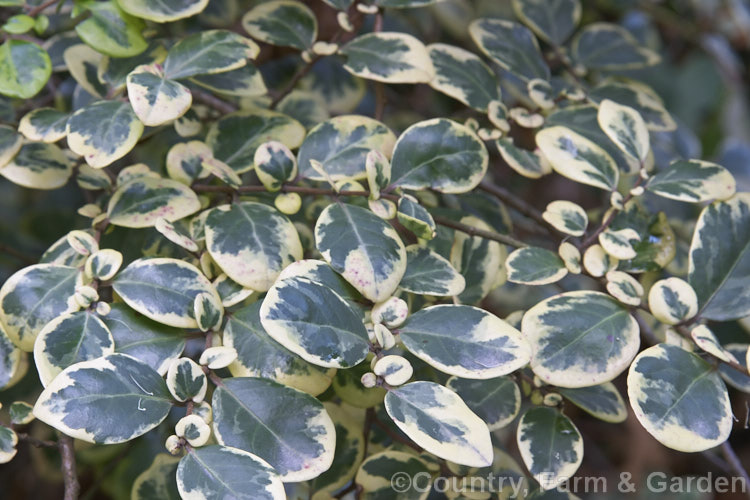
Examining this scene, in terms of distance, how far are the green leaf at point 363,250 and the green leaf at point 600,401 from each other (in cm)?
26

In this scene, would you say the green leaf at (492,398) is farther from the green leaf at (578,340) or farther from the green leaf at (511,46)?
the green leaf at (511,46)

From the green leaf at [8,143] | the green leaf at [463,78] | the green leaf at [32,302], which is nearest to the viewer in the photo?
the green leaf at [32,302]

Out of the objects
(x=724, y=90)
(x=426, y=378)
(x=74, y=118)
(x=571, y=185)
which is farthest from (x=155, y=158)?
(x=724, y=90)

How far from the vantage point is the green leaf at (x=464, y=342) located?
1.97 ft

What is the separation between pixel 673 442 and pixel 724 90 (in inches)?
73.1

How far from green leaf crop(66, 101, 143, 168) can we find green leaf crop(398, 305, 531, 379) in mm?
334

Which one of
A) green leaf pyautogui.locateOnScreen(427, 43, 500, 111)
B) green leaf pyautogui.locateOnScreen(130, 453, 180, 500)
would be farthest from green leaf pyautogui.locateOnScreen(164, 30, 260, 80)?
green leaf pyautogui.locateOnScreen(130, 453, 180, 500)

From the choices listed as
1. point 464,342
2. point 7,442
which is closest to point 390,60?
point 464,342

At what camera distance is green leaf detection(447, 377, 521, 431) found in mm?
747

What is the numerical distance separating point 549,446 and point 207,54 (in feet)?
1.84

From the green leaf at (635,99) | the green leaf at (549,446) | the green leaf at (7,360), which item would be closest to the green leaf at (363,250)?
the green leaf at (549,446)

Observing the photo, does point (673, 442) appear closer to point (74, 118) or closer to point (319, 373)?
point (319, 373)

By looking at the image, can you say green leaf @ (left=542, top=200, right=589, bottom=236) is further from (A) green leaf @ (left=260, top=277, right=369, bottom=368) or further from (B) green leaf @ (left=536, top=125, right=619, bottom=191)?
Result: (A) green leaf @ (left=260, top=277, right=369, bottom=368)

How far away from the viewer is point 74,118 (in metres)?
0.70
